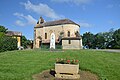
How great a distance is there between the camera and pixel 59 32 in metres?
55.8

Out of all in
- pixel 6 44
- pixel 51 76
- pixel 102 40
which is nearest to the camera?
pixel 51 76

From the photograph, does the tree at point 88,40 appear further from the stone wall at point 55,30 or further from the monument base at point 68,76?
the monument base at point 68,76

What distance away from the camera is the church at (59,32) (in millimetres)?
47438

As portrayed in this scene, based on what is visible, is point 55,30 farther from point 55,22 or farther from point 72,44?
point 72,44

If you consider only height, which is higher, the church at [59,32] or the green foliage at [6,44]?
the church at [59,32]

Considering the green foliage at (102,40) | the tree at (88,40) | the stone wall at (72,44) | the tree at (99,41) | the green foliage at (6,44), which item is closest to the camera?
the green foliage at (6,44)

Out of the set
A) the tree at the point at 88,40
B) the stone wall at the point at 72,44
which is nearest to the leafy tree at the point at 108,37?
the tree at the point at 88,40

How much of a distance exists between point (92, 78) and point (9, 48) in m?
28.5

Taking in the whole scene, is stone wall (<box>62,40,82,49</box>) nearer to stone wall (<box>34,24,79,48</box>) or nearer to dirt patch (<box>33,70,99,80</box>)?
stone wall (<box>34,24,79,48</box>)

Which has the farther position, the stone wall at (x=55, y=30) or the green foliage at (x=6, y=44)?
the stone wall at (x=55, y=30)

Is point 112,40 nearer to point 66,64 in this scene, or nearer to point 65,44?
point 65,44

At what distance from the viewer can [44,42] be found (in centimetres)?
5644

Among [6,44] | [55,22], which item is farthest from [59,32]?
[6,44]

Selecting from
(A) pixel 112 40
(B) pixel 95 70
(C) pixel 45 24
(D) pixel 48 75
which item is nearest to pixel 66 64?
(D) pixel 48 75
